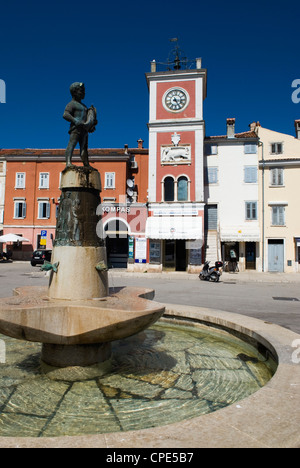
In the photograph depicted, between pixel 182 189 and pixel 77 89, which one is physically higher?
pixel 182 189

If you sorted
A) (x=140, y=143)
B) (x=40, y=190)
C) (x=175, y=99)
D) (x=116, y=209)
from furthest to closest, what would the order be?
(x=140, y=143) < (x=40, y=190) < (x=116, y=209) < (x=175, y=99)

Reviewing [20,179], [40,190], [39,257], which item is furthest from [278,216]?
[20,179]

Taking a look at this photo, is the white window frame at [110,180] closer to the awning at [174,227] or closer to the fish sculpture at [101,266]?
the awning at [174,227]

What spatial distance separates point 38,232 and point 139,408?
3072cm

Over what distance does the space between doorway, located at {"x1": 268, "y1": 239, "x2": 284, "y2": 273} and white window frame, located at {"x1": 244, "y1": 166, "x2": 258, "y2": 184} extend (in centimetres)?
525

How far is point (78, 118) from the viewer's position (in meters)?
5.07

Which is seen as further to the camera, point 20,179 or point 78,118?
point 20,179

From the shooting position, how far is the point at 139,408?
10.1ft

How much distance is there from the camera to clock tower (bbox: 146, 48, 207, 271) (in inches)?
911

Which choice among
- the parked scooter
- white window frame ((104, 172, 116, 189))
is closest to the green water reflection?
the parked scooter

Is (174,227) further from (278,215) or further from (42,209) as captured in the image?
(42,209)

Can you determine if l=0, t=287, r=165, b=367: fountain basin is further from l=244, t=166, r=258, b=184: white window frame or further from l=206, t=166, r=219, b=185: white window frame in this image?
l=244, t=166, r=258, b=184: white window frame

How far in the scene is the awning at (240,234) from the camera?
936 inches

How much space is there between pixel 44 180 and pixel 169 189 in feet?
49.1
